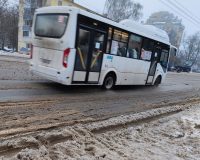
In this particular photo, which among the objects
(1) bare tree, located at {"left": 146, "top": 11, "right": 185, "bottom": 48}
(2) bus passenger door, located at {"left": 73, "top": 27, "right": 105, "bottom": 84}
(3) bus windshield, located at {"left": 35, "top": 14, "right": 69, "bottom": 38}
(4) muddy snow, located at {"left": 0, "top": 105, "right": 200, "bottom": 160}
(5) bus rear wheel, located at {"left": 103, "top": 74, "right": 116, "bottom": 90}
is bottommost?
(4) muddy snow, located at {"left": 0, "top": 105, "right": 200, "bottom": 160}

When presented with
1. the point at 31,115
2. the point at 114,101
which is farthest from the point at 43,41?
the point at 31,115

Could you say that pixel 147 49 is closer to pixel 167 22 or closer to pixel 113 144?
pixel 113 144

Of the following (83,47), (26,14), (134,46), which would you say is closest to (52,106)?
(83,47)

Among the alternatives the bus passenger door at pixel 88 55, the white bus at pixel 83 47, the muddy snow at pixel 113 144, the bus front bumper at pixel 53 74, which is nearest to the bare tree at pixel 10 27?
the white bus at pixel 83 47

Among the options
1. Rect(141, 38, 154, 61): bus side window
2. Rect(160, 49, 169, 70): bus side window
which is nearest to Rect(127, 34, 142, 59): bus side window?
Rect(141, 38, 154, 61): bus side window

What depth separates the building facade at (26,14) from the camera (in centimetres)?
5517

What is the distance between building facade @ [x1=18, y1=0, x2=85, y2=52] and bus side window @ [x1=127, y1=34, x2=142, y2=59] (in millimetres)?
42068

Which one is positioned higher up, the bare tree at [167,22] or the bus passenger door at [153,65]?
the bare tree at [167,22]

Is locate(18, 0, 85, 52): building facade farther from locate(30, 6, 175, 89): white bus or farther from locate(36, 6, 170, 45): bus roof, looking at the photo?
locate(30, 6, 175, 89): white bus

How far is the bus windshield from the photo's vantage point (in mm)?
8992

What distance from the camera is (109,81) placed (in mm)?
11453

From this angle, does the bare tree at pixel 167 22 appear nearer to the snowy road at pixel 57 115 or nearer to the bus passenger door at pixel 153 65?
the bus passenger door at pixel 153 65

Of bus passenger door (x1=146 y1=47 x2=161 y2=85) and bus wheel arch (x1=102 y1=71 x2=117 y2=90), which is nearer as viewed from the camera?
bus wheel arch (x1=102 y1=71 x2=117 y2=90)

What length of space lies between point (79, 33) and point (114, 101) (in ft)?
8.80
